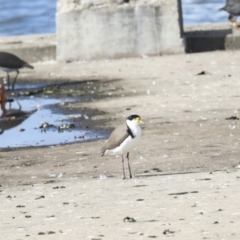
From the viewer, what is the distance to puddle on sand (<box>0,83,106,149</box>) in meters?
11.6

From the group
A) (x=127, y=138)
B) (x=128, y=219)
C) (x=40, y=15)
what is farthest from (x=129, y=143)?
(x=40, y=15)

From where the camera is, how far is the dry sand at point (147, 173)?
23.0 ft

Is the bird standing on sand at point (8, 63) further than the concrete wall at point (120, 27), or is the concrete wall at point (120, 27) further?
the concrete wall at point (120, 27)

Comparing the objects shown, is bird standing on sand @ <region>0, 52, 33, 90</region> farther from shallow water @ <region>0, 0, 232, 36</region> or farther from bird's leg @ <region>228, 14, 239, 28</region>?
shallow water @ <region>0, 0, 232, 36</region>

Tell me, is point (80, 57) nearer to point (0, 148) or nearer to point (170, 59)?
point (170, 59)

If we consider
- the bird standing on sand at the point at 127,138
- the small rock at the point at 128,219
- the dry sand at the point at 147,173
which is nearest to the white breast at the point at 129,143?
the bird standing on sand at the point at 127,138

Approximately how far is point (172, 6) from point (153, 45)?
29.5 inches

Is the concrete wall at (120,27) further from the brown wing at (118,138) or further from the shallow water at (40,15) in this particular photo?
the shallow water at (40,15)

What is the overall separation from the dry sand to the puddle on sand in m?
0.36

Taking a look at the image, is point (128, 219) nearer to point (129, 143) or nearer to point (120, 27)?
point (129, 143)

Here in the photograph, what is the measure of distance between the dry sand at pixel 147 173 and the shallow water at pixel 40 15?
1748 centimetres

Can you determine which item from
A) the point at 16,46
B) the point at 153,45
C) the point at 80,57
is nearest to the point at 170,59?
the point at 153,45

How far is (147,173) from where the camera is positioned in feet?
29.9

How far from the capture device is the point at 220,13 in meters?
34.9
